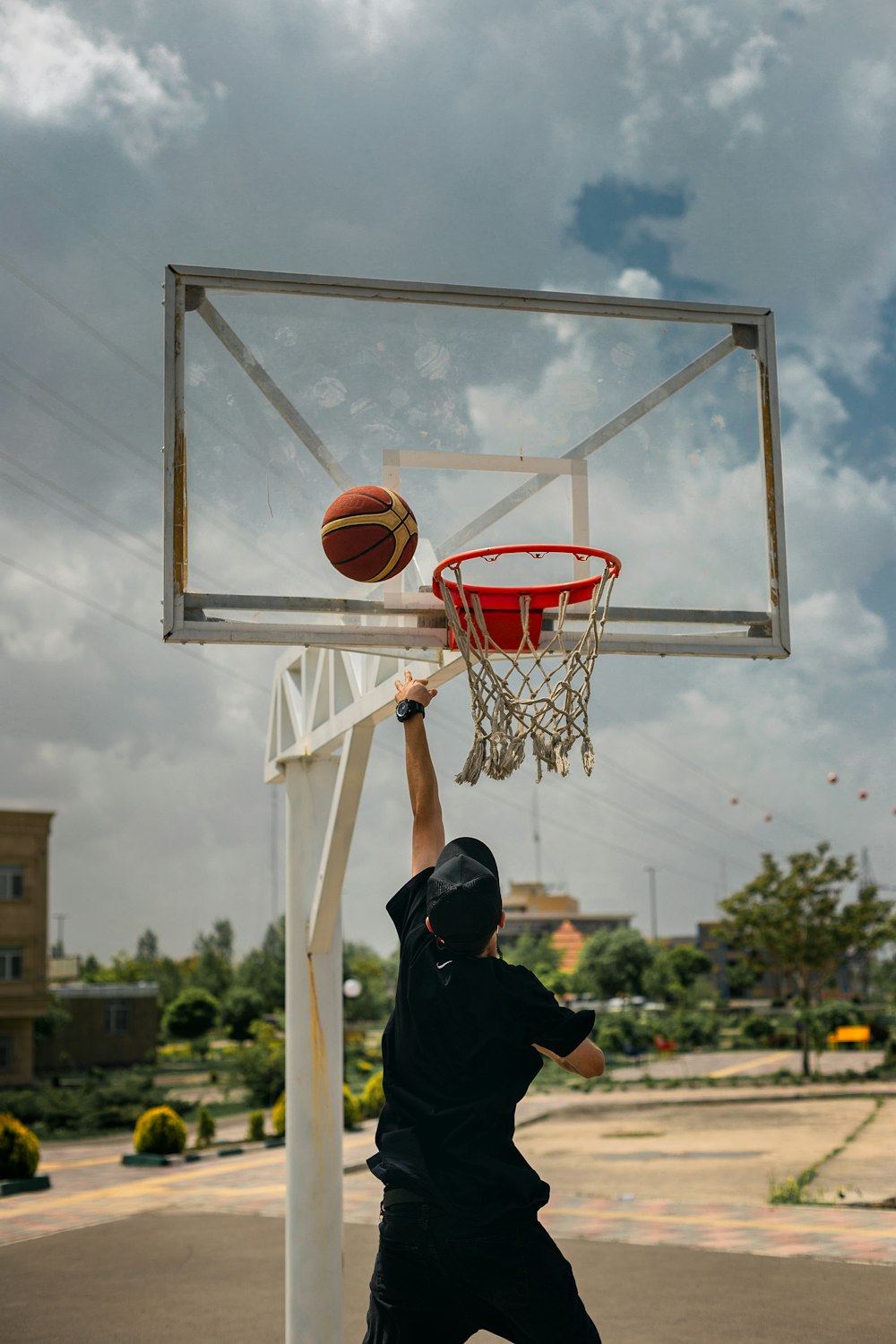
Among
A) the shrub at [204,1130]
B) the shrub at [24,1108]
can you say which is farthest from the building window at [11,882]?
the shrub at [204,1130]

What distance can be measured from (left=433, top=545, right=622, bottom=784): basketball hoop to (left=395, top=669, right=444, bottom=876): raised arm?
82 cm

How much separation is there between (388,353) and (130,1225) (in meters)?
10.4

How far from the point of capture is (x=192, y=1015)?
4984cm

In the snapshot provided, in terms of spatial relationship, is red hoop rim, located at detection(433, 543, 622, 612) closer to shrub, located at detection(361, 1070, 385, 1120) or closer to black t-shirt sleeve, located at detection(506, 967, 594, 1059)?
black t-shirt sleeve, located at detection(506, 967, 594, 1059)

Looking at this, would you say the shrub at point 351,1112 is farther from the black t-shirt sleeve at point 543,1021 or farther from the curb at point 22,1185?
the black t-shirt sleeve at point 543,1021

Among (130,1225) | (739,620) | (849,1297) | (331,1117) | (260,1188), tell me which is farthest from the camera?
(260,1188)

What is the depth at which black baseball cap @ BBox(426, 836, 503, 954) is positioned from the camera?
331 cm

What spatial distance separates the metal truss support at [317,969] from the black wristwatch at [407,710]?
270 cm

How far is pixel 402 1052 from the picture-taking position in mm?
3389

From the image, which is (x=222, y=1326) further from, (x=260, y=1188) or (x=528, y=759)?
(x=260, y=1188)

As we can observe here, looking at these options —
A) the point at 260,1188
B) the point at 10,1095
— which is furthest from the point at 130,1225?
the point at 10,1095

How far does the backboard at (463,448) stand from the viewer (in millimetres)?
5199

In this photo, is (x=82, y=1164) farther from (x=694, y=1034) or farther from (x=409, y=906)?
(x=694, y=1034)

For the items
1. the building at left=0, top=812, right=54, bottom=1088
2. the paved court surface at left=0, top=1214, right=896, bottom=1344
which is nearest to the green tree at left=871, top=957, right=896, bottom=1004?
the building at left=0, top=812, right=54, bottom=1088
